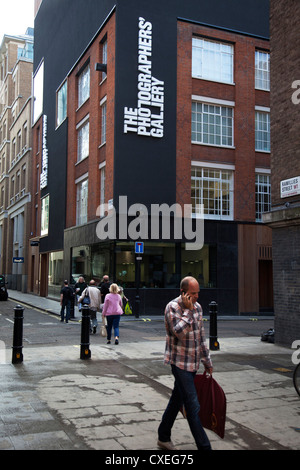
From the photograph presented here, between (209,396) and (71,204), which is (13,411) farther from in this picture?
(71,204)

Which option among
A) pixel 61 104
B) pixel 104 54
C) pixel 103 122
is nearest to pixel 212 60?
pixel 104 54

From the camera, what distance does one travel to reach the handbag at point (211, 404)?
4367 millimetres

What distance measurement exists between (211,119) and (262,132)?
3.15m

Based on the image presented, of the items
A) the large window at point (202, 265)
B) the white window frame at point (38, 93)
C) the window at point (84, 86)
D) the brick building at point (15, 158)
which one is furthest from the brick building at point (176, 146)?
the brick building at point (15, 158)

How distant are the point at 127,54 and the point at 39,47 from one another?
69.5 ft

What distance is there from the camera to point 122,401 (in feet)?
20.6

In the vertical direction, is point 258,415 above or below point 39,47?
below

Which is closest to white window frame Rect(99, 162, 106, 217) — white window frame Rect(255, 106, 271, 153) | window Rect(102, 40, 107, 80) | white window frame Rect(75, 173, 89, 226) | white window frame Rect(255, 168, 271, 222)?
white window frame Rect(75, 173, 89, 226)

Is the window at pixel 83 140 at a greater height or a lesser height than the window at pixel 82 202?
greater

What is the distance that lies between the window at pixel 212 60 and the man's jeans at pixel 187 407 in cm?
2087

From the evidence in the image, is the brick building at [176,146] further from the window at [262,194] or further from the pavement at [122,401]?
the pavement at [122,401]

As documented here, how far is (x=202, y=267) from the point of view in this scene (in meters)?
22.5

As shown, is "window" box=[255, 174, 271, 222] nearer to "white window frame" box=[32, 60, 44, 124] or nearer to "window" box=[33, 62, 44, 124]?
"white window frame" box=[32, 60, 44, 124]
